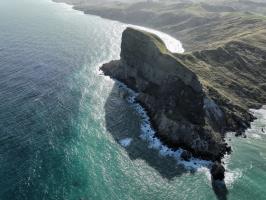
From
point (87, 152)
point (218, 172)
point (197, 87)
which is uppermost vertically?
point (197, 87)

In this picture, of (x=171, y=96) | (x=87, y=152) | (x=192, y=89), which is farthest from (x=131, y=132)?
(x=192, y=89)

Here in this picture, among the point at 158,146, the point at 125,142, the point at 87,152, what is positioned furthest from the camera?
the point at 125,142

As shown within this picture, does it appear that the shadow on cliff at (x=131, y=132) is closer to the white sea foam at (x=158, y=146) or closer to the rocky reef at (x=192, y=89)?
the white sea foam at (x=158, y=146)

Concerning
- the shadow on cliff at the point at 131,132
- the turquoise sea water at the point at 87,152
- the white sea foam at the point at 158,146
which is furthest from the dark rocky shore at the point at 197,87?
the turquoise sea water at the point at 87,152

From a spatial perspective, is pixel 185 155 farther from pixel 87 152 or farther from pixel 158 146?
pixel 87 152

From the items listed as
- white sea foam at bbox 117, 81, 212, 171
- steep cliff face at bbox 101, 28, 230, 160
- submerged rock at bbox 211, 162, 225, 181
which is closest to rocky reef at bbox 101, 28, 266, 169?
steep cliff face at bbox 101, 28, 230, 160

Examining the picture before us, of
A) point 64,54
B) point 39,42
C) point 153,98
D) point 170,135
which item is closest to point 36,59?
point 64,54

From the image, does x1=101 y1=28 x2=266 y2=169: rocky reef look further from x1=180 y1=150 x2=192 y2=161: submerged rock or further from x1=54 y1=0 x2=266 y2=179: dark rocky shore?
x1=180 y1=150 x2=192 y2=161: submerged rock
